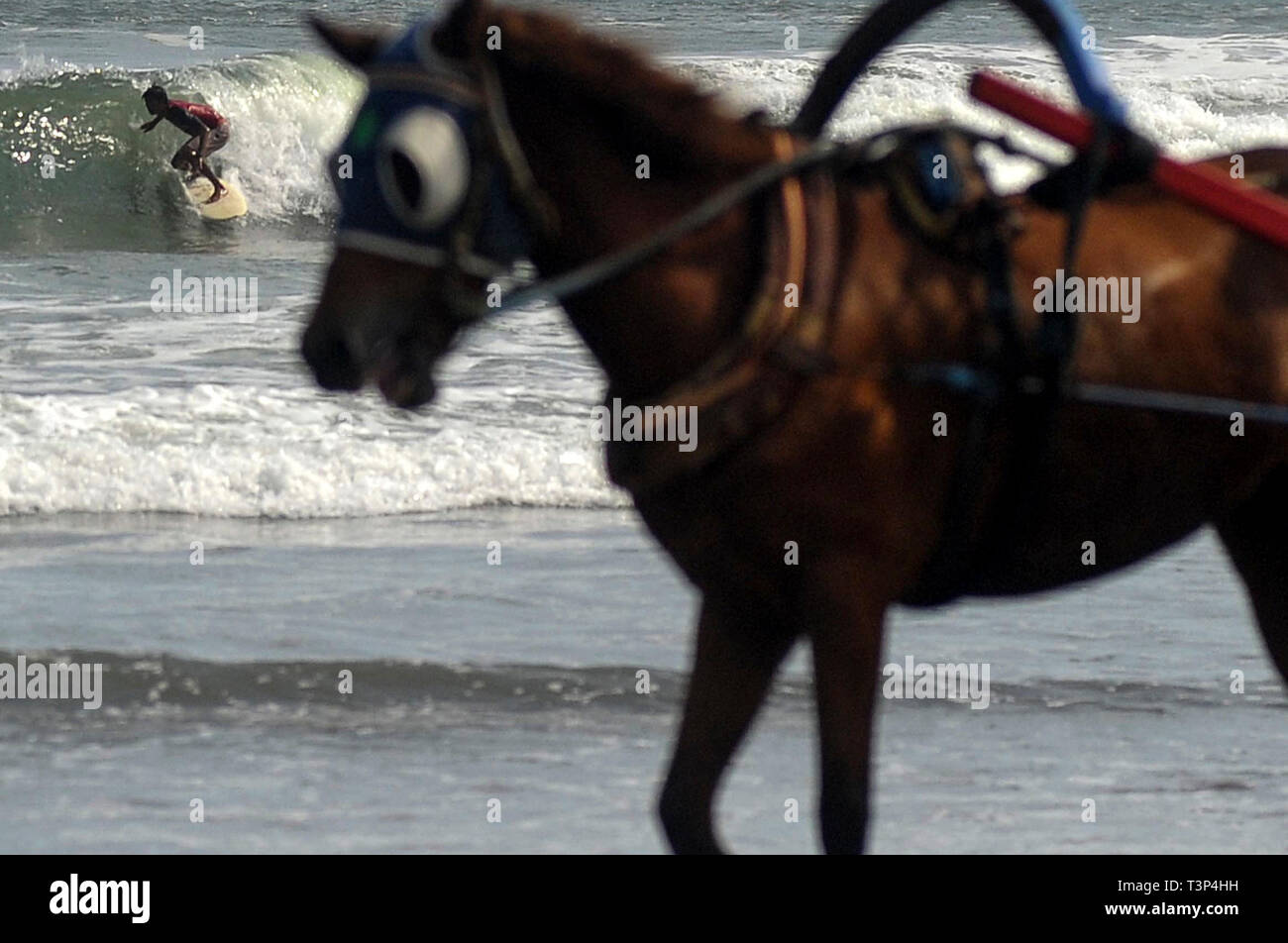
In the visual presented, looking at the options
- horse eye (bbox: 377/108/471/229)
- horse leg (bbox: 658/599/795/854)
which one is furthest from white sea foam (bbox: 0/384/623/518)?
horse eye (bbox: 377/108/471/229)

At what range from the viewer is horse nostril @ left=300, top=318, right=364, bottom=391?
10.4 ft

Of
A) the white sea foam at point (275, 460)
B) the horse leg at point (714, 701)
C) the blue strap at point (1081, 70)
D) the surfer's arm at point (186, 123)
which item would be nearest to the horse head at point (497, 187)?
the horse leg at point (714, 701)

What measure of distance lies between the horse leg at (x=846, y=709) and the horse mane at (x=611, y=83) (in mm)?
705

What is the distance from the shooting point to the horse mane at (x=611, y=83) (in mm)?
3139

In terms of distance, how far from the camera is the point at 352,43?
130 inches

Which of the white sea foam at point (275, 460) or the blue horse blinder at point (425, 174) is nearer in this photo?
the blue horse blinder at point (425, 174)

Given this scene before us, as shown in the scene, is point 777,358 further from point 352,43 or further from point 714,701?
point 352,43

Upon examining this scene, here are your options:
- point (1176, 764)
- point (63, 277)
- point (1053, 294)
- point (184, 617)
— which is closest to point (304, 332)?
point (1053, 294)

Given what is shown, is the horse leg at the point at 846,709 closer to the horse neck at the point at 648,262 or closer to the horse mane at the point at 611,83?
the horse neck at the point at 648,262

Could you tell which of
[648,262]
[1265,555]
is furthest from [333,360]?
[1265,555]

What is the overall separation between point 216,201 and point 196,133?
614 millimetres

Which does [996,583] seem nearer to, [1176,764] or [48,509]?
[1176,764]
